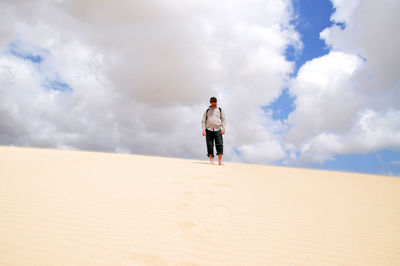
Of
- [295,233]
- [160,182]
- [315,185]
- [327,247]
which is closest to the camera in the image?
[327,247]

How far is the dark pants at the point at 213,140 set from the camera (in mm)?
6949

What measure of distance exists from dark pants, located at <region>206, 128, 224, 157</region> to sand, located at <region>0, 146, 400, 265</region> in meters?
3.08

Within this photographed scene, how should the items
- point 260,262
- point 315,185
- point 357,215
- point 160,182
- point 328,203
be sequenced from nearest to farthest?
point 260,262, point 357,215, point 328,203, point 160,182, point 315,185

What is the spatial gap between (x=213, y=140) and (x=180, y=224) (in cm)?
494

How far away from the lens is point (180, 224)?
2.29 metres

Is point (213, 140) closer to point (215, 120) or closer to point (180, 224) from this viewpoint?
point (215, 120)

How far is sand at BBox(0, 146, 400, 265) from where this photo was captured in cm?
177

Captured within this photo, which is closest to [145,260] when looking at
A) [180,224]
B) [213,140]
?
[180,224]

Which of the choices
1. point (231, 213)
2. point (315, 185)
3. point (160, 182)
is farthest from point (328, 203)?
point (160, 182)

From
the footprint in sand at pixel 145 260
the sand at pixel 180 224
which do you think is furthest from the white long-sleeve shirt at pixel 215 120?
the footprint in sand at pixel 145 260

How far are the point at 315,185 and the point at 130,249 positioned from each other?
169 inches

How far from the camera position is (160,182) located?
3.80 m

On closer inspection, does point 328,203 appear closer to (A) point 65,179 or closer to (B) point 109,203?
(B) point 109,203

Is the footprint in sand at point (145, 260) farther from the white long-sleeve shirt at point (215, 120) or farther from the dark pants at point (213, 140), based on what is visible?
the white long-sleeve shirt at point (215, 120)
